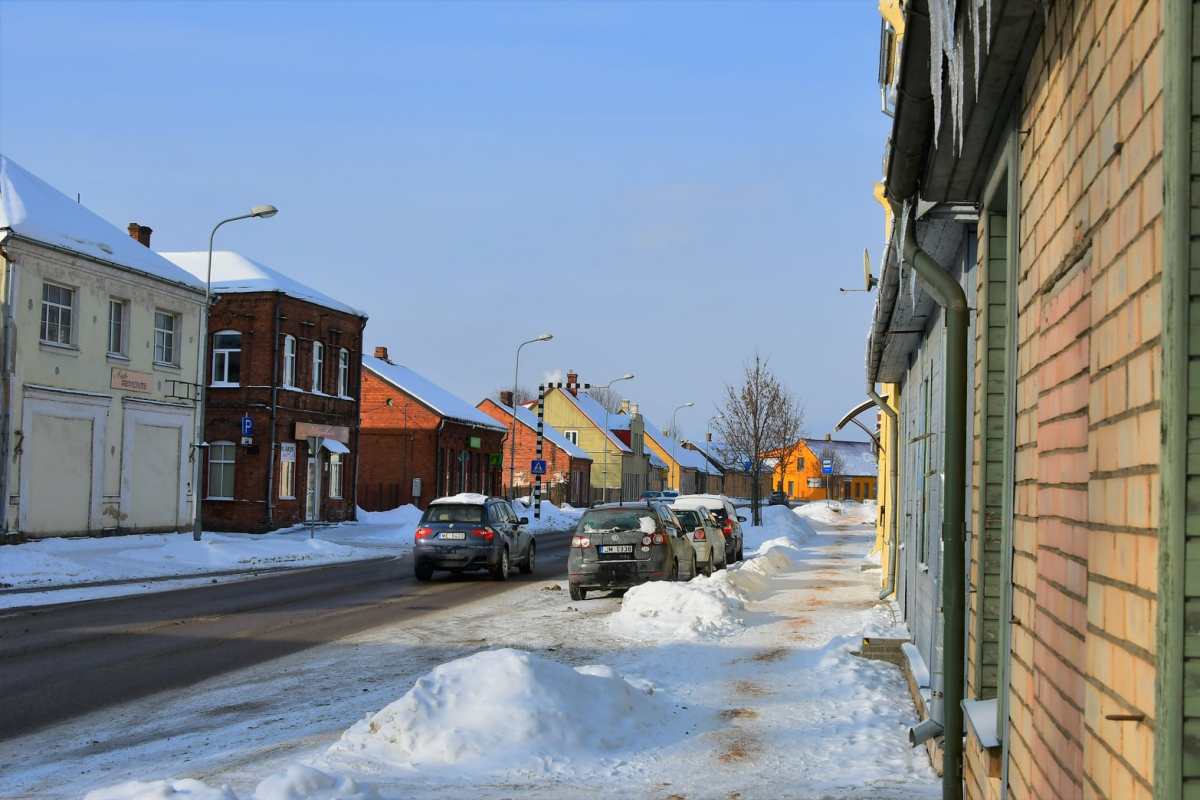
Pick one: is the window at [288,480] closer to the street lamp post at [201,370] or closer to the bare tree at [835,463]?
the street lamp post at [201,370]

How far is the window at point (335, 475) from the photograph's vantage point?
4341cm

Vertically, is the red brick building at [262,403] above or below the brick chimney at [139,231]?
below

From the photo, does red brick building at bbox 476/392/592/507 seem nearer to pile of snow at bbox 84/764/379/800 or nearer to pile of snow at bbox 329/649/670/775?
pile of snow at bbox 329/649/670/775

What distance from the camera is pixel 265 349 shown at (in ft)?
130

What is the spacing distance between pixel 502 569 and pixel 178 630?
880cm

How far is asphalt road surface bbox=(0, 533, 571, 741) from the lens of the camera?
9.85 m

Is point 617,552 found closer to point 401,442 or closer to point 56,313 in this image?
point 56,313

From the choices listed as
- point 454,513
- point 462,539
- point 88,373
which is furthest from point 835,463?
point 462,539

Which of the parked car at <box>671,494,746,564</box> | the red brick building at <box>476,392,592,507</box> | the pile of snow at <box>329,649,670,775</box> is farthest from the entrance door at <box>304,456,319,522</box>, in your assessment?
the pile of snow at <box>329,649,670,775</box>

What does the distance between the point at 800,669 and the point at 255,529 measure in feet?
103

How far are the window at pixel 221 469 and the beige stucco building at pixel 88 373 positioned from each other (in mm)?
5787

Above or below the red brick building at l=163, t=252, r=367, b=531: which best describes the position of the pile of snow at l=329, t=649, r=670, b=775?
below

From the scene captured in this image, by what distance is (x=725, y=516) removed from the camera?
29.8m

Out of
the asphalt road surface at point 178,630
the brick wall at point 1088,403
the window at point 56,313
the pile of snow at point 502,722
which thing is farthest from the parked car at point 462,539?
the brick wall at point 1088,403
